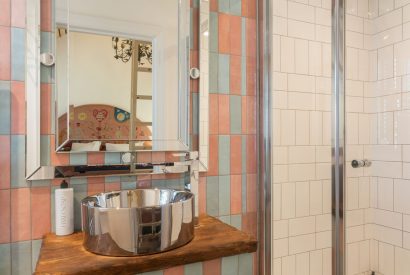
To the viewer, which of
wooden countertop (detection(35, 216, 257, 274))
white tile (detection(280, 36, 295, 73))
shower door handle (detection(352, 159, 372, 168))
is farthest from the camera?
shower door handle (detection(352, 159, 372, 168))

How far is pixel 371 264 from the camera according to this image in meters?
2.05

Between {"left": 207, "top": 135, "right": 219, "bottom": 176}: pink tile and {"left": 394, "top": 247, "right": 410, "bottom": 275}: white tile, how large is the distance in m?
1.32

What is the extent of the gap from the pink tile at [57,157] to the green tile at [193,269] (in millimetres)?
632

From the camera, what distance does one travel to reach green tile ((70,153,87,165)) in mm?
1235

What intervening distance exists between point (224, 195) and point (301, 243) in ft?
2.10

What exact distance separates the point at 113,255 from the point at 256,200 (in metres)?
0.90

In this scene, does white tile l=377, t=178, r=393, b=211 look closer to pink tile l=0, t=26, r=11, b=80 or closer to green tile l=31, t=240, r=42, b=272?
green tile l=31, t=240, r=42, b=272

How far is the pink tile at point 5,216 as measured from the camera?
112 centimetres

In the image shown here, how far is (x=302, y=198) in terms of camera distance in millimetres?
1812

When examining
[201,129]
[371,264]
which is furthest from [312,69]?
[371,264]

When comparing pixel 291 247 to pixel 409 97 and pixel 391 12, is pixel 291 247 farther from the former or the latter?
pixel 391 12

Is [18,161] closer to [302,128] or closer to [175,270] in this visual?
[175,270]

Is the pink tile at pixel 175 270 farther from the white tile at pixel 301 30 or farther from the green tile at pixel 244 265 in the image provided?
the white tile at pixel 301 30

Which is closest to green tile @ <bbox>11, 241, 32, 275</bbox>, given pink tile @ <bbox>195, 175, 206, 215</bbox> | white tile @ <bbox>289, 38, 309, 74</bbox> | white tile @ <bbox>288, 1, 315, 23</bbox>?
pink tile @ <bbox>195, 175, 206, 215</bbox>
